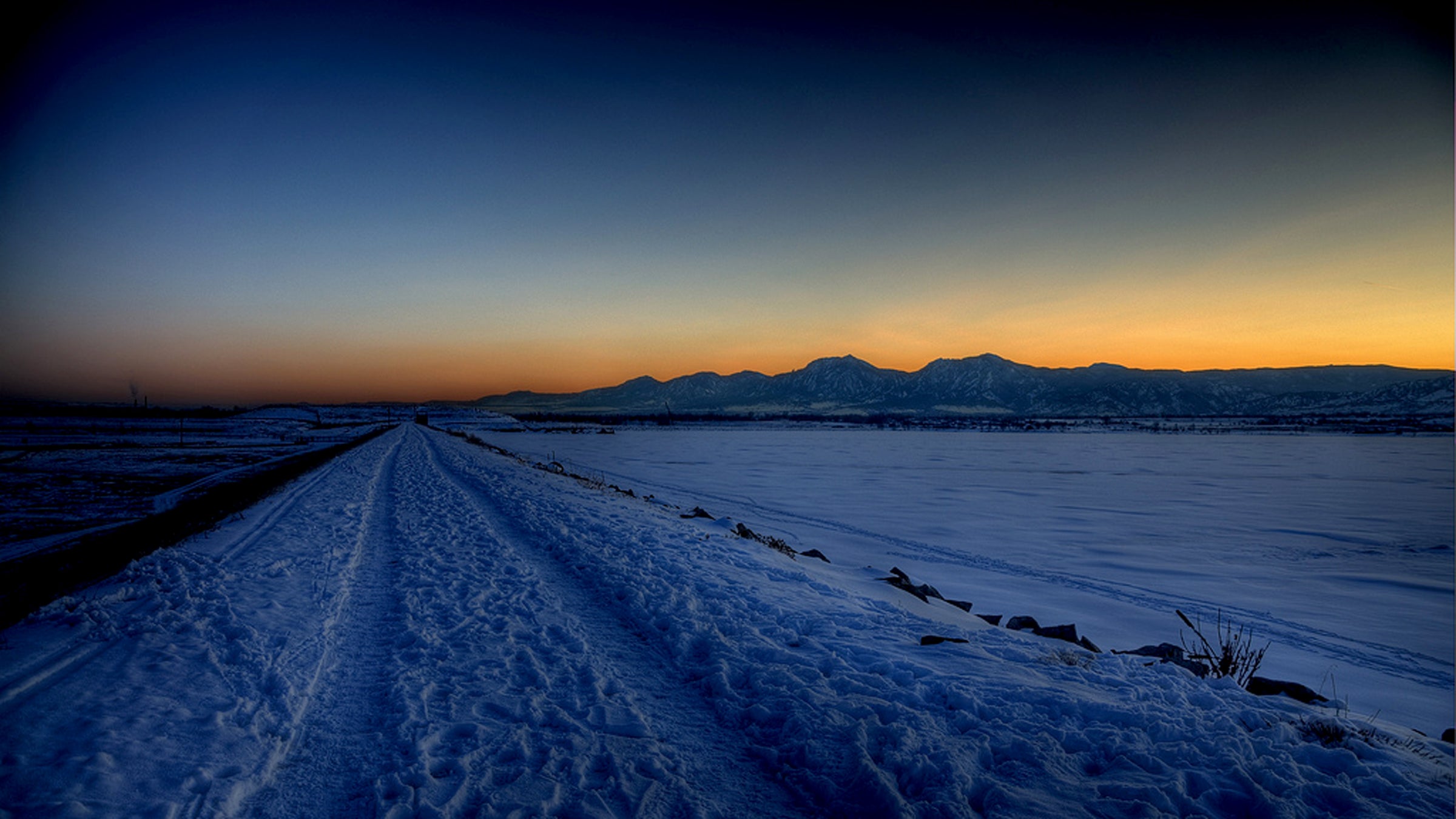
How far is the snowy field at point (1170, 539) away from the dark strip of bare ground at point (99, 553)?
39.4ft

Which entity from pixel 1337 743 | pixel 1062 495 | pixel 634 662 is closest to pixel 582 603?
pixel 634 662

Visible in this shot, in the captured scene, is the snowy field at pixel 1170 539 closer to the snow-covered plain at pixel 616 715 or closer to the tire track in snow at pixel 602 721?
the snow-covered plain at pixel 616 715

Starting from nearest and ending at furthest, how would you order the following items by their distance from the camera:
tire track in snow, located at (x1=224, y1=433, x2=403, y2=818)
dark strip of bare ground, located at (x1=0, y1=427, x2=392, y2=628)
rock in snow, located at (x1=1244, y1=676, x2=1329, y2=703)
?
tire track in snow, located at (x1=224, y1=433, x2=403, y2=818) → rock in snow, located at (x1=1244, y1=676, x2=1329, y2=703) → dark strip of bare ground, located at (x1=0, y1=427, x2=392, y2=628)

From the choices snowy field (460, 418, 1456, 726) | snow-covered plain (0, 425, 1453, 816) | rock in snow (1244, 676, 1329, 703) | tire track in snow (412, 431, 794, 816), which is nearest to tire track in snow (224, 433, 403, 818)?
snow-covered plain (0, 425, 1453, 816)

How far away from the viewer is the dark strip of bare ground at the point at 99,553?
23.9ft

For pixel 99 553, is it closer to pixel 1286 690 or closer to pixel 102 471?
pixel 1286 690

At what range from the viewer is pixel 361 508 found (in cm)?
1443

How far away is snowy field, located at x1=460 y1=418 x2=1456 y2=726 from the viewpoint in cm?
812

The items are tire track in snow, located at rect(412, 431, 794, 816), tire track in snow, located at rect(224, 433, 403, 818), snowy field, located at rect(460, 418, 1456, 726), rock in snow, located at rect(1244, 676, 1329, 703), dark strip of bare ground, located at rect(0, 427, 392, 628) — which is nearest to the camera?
tire track in snow, located at rect(224, 433, 403, 818)

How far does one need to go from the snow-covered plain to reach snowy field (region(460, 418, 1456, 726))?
3.25 meters

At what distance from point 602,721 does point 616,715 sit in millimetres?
129

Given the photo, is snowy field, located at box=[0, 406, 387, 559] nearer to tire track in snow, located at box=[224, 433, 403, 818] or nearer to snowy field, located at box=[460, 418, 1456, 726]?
tire track in snow, located at box=[224, 433, 403, 818]

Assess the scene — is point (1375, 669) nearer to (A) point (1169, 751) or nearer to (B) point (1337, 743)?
(B) point (1337, 743)

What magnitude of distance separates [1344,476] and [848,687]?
3537 cm
